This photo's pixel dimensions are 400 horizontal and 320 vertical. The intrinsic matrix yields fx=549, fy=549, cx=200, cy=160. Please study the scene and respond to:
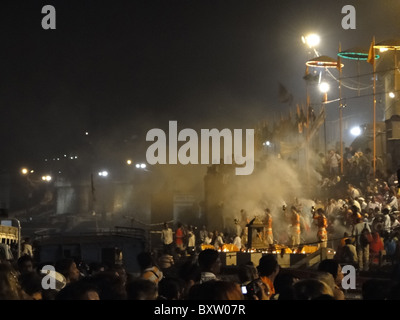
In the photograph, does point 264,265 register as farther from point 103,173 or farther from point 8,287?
Result: point 103,173

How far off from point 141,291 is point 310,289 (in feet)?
5.53

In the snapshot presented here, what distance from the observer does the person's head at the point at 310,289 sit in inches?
212

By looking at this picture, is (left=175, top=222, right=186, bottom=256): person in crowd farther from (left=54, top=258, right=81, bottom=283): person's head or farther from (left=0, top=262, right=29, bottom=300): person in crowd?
(left=0, top=262, right=29, bottom=300): person in crowd

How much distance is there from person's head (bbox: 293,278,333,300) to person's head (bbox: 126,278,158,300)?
1.45 metres

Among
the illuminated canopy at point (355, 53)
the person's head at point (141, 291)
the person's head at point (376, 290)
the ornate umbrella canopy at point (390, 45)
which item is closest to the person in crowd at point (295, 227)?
the ornate umbrella canopy at point (390, 45)

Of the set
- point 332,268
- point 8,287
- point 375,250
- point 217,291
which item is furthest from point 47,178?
point 217,291

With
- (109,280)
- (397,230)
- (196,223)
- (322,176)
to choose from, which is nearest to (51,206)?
(196,223)

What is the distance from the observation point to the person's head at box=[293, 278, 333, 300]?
538 cm

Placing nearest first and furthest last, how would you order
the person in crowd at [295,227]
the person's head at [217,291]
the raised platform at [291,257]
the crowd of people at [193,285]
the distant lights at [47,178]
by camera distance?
the person's head at [217,291] → the crowd of people at [193,285] → the raised platform at [291,257] → the person in crowd at [295,227] → the distant lights at [47,178]

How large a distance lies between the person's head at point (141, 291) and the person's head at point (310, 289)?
1.45 meters

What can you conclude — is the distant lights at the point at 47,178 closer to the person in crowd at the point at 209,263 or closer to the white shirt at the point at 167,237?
the white shirt at the point at 167,237
